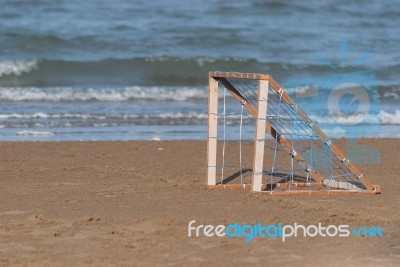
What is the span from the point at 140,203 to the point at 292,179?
212 cm

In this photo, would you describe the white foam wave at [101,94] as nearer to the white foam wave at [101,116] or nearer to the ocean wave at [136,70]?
the ocean wave at [136,70]

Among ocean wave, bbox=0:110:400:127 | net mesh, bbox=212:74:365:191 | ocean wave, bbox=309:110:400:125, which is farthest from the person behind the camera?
ocean wave, bbox=309:110:400:125

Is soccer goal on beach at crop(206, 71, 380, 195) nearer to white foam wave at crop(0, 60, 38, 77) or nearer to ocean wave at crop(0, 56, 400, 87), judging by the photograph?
ocean wave at crop(0, 56, 400, 87)

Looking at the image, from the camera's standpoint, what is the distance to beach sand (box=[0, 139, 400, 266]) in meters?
7.06

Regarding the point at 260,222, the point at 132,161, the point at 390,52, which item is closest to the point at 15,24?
the point at 390,52

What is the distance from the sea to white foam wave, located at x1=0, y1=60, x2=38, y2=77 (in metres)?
0.05

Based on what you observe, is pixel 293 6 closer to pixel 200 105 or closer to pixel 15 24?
pixel 15 24

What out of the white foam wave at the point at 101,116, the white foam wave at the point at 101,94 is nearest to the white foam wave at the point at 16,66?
the white foam wave at the point at 101,94

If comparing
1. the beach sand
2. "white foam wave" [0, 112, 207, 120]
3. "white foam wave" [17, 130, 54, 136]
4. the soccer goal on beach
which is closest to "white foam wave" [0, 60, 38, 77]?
"white foam wave" [0, 112, 207, 120]

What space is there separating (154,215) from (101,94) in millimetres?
11784

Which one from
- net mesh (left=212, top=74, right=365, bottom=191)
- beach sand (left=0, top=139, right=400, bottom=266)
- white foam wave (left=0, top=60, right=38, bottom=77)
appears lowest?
beach sand (left=0, top=139, right=400, bottom=266)

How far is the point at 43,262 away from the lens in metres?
6.89

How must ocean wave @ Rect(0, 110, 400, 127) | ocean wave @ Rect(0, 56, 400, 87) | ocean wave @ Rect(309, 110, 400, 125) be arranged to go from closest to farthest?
ocean wave @ Rect(0, 110, 400, 127), ocean wave @ Rect(309, 110, 400, 125), ocean wave @ Rect(0, 56, 400, 87)

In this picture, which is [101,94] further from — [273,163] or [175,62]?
[273,163]
